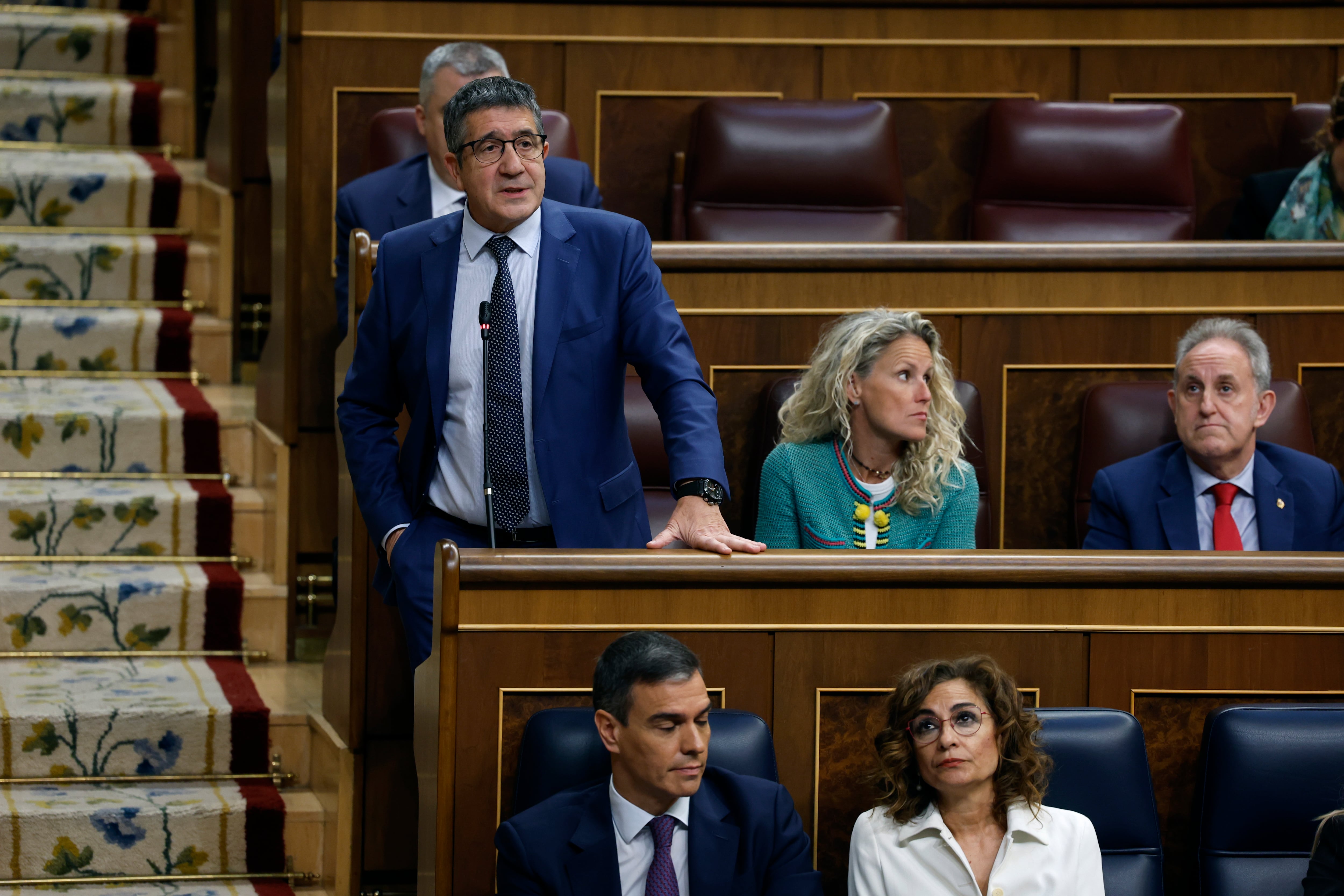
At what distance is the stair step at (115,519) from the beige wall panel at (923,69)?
0.99 m

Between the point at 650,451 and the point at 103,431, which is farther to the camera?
the point at 103,431

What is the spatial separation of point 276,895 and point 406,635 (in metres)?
0.42

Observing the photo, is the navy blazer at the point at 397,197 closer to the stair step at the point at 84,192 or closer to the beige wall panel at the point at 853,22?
the beige wall panel at the point at 853,22

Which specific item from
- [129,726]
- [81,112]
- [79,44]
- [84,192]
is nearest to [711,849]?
[129,726]

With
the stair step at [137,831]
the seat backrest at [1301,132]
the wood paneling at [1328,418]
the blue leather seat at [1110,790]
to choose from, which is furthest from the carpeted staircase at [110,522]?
the seat backrest at [1301,132]

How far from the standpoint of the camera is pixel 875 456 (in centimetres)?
159

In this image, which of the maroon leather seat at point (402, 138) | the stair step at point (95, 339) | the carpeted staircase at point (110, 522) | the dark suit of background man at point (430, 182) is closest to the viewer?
the carpeted staircase at point (110, 522)

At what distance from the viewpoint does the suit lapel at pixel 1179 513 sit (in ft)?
5.29

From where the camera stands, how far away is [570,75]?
2209mm

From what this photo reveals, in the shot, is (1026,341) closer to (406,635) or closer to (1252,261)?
(1252,261)

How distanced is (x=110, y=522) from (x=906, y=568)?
3.69 ft

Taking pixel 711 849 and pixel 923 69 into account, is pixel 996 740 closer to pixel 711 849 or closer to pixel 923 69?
pixel 711 849

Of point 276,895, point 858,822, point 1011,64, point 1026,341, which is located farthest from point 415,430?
point 1011,64

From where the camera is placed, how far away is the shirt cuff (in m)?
1.37
